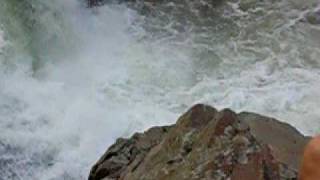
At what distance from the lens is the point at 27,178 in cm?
596

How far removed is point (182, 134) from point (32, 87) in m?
3.15

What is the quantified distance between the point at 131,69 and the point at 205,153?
12.0ft

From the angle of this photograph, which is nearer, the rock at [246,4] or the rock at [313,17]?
the rock at [313,17]

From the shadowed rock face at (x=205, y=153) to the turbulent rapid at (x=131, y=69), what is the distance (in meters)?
1.23

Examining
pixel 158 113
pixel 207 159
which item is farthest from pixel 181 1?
pixel 207 159

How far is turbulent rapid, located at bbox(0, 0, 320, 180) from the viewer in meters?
6.54

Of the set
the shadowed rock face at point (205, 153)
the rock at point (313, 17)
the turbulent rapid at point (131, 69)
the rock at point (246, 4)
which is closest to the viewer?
the shadowed rock face at point (205, 153)

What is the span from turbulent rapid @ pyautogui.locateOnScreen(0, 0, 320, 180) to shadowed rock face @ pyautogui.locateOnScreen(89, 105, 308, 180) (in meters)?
1.23

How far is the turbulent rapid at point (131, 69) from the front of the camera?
6.54 m

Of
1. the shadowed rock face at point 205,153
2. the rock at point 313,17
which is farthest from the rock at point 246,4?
the shadowed rock face at point 205,153

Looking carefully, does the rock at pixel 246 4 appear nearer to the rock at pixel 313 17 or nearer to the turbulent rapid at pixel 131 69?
the turbulent rapid at pixel 131 69

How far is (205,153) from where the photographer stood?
388cm

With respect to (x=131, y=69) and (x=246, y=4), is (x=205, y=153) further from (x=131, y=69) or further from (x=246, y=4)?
(x=246, y=4)

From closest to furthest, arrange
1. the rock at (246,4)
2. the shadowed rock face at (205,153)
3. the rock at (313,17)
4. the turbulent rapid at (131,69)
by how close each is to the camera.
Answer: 1. the shadowed rock face at (205,153)
2. the turbulent rapid at (131,69)
3. the rock at (313,17)
4. the rock at (246,4)
